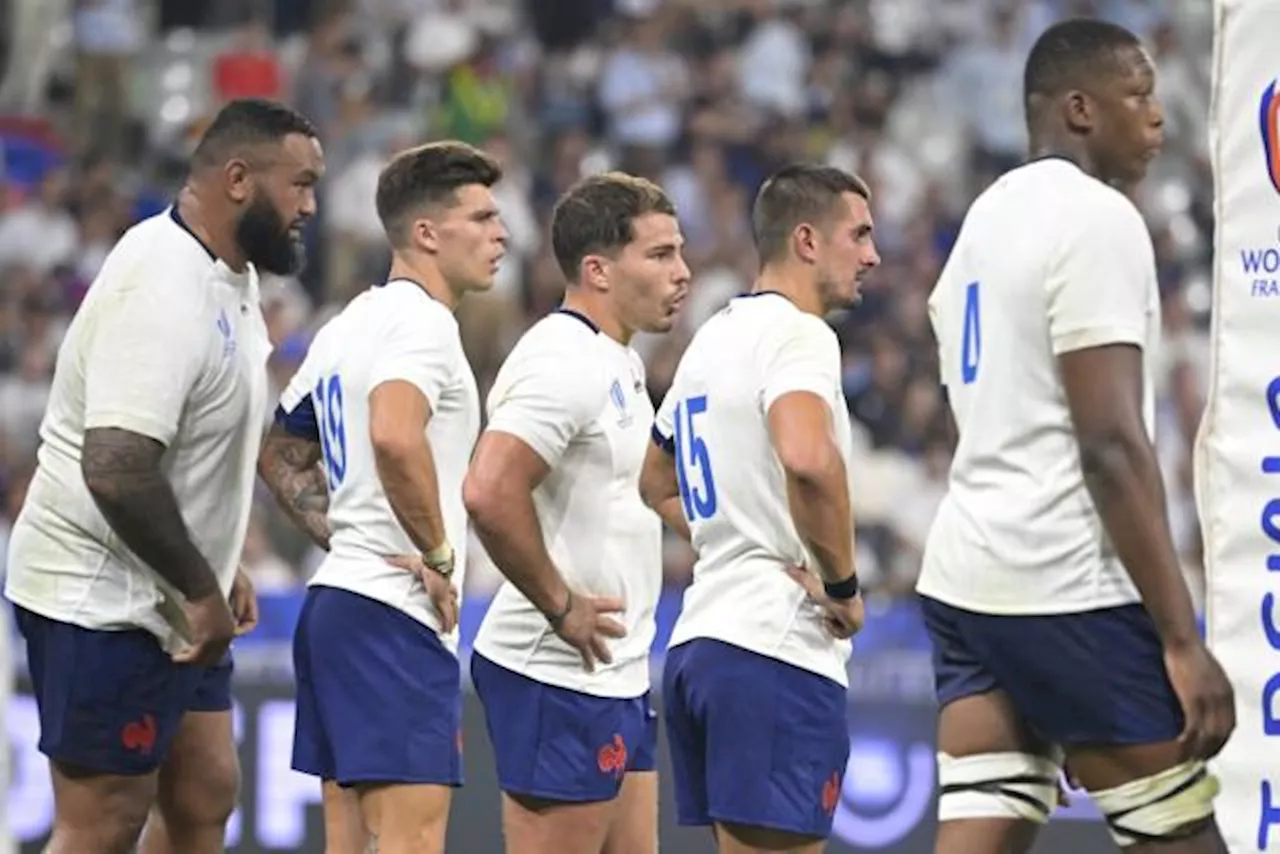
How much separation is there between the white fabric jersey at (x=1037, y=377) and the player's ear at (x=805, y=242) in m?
1.24

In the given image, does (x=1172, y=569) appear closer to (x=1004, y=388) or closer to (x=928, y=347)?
(x=1004, y=388)

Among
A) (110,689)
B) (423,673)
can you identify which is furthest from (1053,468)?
(110,689)

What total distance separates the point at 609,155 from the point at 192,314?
38.3 feet

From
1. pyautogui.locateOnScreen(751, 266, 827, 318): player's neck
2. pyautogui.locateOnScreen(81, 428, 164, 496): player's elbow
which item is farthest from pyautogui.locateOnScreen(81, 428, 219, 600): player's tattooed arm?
pyautogui.locateOnScreen(751, 266, 827, 318): player's neck

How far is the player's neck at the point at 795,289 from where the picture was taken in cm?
748

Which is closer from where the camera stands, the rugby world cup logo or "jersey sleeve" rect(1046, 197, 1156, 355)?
"jersey sleeve" rect(1046, 197, 1156, 355)

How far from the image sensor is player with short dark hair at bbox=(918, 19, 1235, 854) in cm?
587

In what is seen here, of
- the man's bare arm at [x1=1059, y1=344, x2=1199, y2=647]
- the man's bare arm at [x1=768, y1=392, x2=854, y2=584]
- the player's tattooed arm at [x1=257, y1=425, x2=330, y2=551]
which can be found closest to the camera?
the man's bare arm at [x1=1059, y1=344, x2=1199, y2=647]

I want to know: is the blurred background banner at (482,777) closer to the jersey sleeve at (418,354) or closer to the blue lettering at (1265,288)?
the jersey sleeve at (418,354)

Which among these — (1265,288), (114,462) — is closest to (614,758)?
(114,462)

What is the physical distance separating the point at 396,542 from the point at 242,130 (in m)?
1.26

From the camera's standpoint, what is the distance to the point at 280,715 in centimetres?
1107

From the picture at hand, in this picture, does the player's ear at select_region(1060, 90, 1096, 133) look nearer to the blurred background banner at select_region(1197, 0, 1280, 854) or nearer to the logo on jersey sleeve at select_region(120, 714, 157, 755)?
the blurred background banner at select_region(1197, 0, 1280, 854)

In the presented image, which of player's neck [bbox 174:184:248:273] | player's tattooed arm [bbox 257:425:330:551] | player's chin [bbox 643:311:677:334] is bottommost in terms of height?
player's tattooed arm [bbox 257:425:330:551]
